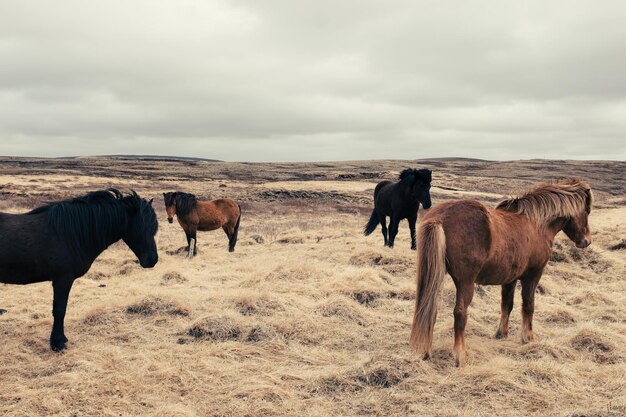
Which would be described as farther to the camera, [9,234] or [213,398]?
[9,234]

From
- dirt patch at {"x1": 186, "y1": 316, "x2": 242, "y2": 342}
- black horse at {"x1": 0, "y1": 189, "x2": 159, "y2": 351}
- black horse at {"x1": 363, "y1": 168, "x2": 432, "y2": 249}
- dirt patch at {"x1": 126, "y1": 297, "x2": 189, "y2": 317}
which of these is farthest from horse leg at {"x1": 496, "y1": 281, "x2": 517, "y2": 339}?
black horse at {"x1": 363, "y1": 168, "x2": 432, "y2": 249}

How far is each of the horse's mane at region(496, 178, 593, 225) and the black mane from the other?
1005 cm

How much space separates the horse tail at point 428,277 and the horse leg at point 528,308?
1.70 metres

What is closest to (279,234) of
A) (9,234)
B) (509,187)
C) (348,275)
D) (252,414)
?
(348,275)

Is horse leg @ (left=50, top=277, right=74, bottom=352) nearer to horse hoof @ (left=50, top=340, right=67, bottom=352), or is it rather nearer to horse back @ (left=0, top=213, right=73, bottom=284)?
horse hoof @ (left=50, top=340, right=67, bottom=352)

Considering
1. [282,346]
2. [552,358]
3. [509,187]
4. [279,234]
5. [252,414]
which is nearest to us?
[252,414]

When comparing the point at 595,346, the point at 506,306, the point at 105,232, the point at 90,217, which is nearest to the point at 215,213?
the point at 105,232

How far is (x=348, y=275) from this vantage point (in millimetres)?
8961

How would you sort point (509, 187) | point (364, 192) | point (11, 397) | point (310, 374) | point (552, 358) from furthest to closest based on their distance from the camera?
point (509, 187) < point (364, 192) < point (552, 358) < point (310, 374) < point (11, 397)

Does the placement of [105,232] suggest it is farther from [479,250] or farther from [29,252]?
[479,250]

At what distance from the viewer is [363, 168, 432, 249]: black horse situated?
40.4 ft

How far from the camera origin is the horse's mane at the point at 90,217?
229 inches

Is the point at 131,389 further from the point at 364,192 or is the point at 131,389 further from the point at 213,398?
the point at 364,192

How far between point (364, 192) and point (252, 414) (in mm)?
34648
